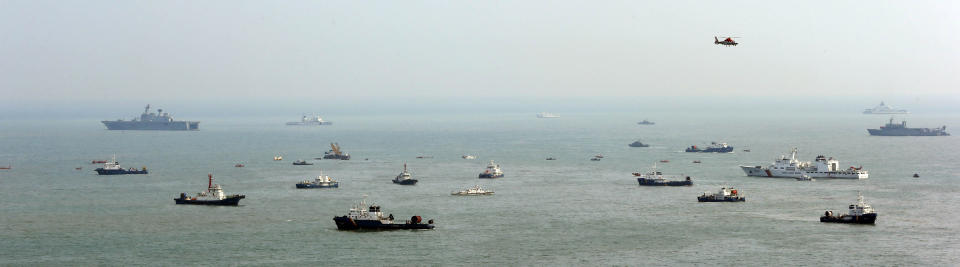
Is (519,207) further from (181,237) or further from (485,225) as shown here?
(181,237)

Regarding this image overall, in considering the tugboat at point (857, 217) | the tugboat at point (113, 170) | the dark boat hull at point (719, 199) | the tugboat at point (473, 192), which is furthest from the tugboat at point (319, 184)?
the tugboat at point (857, 217)

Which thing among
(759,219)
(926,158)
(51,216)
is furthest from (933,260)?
(926,158)

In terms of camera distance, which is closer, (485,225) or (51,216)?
(485,225)

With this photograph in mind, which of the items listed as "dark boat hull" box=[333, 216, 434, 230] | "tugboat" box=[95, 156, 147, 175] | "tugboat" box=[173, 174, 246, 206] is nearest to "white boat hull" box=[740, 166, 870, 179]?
"dark boat hull" box=[333, 216, 434, 230]

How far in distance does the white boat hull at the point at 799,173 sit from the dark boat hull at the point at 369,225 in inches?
2859

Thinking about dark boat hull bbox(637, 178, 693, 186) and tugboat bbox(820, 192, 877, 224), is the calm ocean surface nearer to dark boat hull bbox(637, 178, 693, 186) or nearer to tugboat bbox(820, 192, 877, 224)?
tugboat bbox(820, 192, 877, 224)

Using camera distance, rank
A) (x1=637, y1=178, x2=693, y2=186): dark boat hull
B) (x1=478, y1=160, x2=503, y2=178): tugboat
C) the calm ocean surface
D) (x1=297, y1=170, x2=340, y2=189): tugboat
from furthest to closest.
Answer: (x1=478, y1=160, x2=503, y2=178): tugboat, (x1=637, y1=178, x2=693, y2=186): dark boat hull, (x1=297, y1=170, x2=340, y2=189): tugboat, the calm ocean surface

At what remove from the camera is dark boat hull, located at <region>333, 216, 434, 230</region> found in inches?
3706

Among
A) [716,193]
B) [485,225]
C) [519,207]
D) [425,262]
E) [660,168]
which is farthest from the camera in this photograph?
[660,168]

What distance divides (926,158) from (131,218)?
14039 centimetres

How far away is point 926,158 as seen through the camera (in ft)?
609

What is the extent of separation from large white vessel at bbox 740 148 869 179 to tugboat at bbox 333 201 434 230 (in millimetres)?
72076

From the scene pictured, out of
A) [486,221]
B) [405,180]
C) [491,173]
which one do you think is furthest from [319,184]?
[486,221]

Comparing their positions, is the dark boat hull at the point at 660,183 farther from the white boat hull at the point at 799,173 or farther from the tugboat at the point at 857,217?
the tugboat at the point at 857,217
